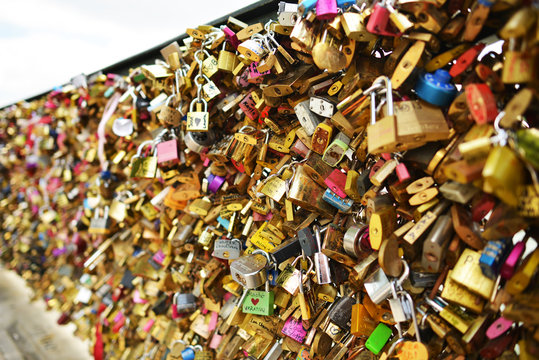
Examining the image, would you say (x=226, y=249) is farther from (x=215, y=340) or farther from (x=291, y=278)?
(x=215, y=340)

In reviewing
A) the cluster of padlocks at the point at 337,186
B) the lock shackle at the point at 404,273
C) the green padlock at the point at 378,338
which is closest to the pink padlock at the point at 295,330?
the cluster of padlocks at the point at 337,186

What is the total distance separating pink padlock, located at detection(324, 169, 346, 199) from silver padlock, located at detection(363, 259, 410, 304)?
1.05ft

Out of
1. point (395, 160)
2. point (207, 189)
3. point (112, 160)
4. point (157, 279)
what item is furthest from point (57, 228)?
point (395, 160)

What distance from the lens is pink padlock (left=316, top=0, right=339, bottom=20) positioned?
1.18 m

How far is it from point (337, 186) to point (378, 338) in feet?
1.90

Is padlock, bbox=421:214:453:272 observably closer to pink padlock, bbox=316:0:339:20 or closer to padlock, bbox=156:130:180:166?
pink padlock, bbox=316:0:339:20

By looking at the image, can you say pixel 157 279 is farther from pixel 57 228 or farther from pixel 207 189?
pixel 57 228

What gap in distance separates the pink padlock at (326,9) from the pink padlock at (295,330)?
1251mm

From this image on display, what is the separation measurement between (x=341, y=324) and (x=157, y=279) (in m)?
1.49

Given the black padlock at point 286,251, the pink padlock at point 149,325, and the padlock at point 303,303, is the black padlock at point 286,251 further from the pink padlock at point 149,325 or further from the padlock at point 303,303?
the pink padlock at point 149,325

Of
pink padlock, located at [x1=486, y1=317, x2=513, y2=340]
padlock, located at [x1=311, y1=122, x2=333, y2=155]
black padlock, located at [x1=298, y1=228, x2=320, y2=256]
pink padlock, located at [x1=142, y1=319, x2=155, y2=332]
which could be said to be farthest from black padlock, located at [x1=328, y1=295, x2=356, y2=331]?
pink padlock, located at [x1=142, y1=319, x2=155, y2=332]

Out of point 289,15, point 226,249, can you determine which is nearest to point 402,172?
point 289,15

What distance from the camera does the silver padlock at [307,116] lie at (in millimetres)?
1422

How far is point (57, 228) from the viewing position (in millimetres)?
3662
